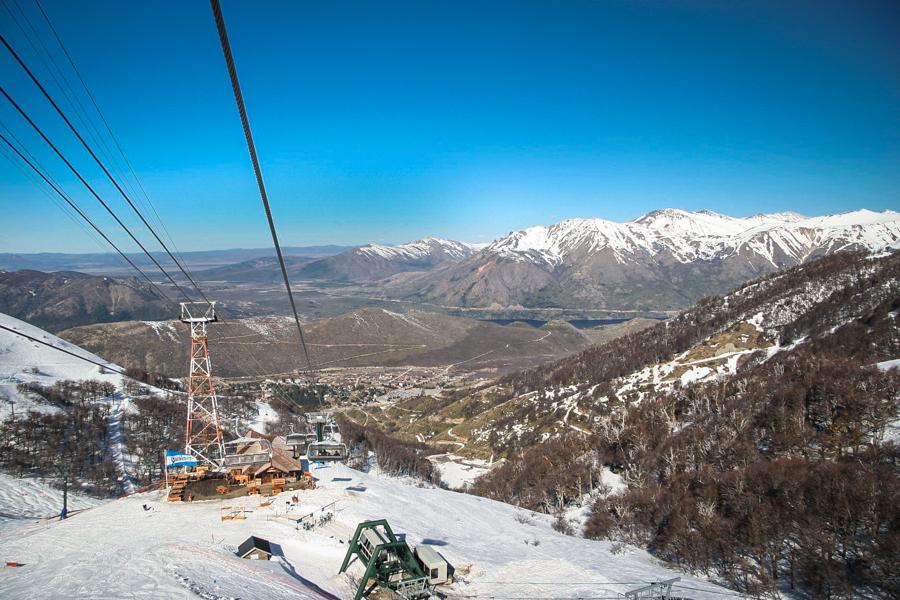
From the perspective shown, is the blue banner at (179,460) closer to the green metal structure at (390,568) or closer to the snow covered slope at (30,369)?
the green metal structure at (390,568)

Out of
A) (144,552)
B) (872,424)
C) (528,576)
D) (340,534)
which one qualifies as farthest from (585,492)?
(144,552)

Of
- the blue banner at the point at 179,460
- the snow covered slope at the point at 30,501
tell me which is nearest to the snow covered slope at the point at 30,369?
the snow covered slope at the point at 30,501

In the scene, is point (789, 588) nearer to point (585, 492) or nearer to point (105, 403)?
point (585, 492)

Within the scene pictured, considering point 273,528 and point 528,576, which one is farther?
point 273,528

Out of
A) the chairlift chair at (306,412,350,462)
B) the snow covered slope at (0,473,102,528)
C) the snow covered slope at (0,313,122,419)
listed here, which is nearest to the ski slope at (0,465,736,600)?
the chairlift chair at (306,412,350,462)

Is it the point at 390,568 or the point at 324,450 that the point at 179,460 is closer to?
the point at 324,450

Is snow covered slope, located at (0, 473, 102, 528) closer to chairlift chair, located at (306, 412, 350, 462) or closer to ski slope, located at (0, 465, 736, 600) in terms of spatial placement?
ski slope, located at (0, 465, 736, 600)

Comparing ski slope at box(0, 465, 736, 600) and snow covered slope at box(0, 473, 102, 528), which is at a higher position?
ski slope at box(0, 465, 736, 600)
